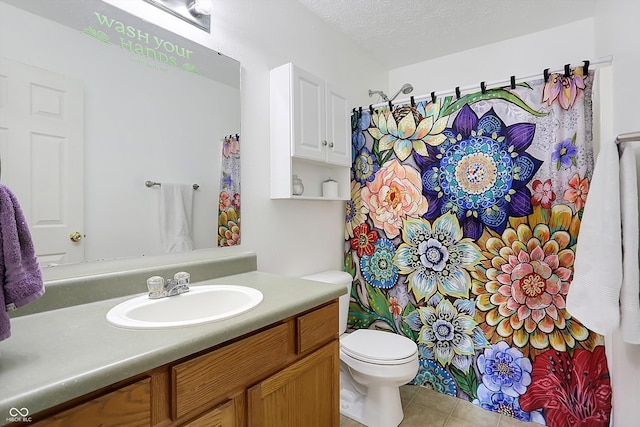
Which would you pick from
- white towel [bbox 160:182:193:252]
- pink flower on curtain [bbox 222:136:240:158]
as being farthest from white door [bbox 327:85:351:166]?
white towel [bbox 160:182:193:252]

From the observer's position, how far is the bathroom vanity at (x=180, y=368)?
0.62 m

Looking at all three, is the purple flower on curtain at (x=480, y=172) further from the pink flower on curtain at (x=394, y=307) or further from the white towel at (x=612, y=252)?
the pink flower on curtain at (x=394, y=307)

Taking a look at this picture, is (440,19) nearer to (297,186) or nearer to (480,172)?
(480,172)

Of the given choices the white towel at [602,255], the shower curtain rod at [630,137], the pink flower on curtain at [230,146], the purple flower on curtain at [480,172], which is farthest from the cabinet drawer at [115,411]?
the purple flower on curtain at [480,172]

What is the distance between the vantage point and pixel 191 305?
122cm

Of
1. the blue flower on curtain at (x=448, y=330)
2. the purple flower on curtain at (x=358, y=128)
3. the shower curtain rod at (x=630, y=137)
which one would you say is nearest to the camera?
the shower curtain rod at (x=630, y=137)

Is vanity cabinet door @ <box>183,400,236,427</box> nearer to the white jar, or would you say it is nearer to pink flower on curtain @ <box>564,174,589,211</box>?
the white jar

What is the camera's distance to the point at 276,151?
178 cm

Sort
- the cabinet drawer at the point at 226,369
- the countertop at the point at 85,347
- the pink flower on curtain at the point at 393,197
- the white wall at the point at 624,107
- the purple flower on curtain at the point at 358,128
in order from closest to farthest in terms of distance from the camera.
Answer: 1. the countertop at the point at 85,347
2. the cabinet drawer at the point at 226,369
3. the white wall at the point at 624,107
4. the pink flower on curtain at the point at 393,197
5. the purple flower on curtain at the point at 358,128

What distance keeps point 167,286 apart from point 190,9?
1190 mm

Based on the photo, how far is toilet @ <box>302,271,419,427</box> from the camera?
1.62 metres

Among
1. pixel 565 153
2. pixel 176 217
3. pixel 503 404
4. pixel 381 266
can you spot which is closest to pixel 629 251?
pixel 565 153

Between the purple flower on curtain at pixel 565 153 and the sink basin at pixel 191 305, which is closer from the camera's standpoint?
the sink basin at pixel 191 305

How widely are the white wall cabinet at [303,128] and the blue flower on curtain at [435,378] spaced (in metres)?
1.26
